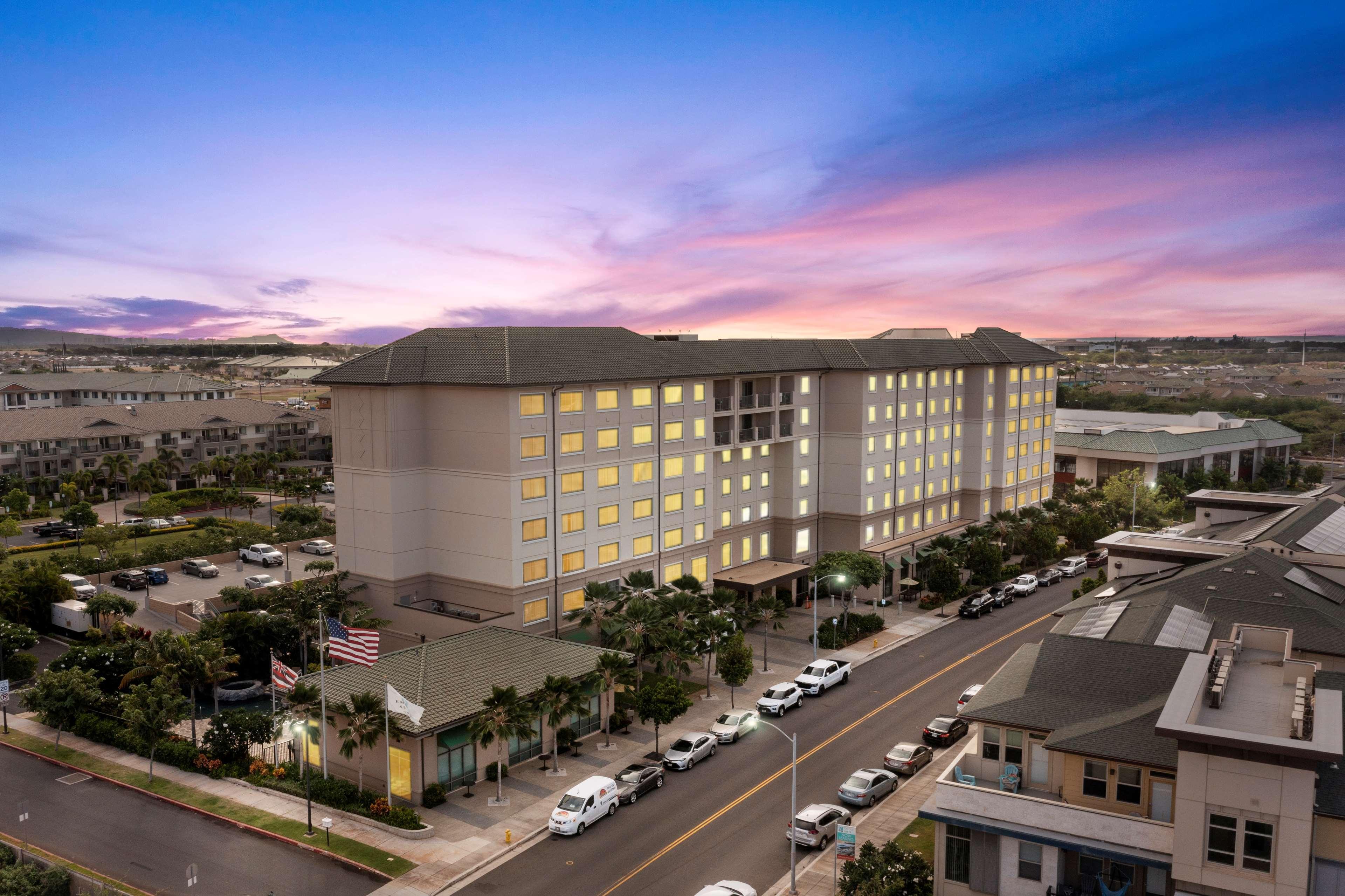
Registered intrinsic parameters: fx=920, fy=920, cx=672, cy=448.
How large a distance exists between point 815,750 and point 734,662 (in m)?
7.72

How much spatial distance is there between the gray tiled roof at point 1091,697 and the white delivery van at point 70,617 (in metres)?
63.5

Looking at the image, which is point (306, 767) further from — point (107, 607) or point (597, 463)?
point (107, 607)

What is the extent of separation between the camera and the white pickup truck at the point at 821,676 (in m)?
56.8

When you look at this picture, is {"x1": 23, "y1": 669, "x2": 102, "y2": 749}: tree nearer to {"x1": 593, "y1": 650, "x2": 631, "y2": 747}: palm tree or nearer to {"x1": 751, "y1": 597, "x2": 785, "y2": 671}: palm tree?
{"x1": 593, "y1": 650, "x2": 631, "y2": 747}: palm tree

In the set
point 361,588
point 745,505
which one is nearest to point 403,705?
point 361,588

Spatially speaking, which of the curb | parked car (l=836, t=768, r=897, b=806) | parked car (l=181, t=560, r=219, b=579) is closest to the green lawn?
the curb

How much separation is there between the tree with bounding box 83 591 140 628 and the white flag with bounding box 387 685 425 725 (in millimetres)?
37036

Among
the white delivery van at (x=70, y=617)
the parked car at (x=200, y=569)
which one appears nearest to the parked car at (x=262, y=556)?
the parked car at (x=200, y=569)

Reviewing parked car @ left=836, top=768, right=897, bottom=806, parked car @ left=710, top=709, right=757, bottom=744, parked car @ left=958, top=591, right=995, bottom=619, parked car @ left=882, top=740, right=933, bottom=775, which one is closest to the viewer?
parked car @ left=836, top=768, right=897, bottom=806

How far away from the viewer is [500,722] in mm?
42156

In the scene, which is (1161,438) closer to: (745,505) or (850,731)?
(745,505)

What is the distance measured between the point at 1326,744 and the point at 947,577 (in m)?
52.6

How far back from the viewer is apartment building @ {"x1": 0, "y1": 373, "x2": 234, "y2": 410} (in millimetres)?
161875

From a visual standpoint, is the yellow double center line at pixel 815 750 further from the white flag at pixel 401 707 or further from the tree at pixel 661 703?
the white flag at pixel 401 707
